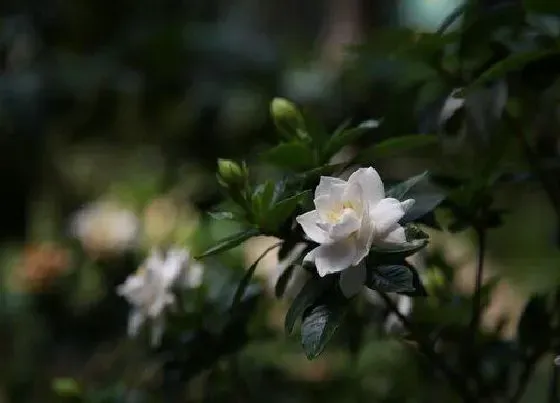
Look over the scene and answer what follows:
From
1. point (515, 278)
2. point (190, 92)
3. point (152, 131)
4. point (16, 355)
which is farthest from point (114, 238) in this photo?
point (515, 278)

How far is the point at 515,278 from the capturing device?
1253mm

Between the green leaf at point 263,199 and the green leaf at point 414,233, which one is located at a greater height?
the green leaf at point 414,233

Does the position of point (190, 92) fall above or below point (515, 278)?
above

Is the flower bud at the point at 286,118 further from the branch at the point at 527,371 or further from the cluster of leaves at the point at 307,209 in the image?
the branch at the point at 527,371

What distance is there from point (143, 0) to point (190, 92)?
1.48 feet

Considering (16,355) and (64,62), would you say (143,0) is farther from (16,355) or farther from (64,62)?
(16,355)

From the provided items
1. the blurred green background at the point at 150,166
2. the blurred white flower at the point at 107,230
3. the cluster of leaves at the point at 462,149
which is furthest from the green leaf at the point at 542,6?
the blurred white flower at the point at 107,230

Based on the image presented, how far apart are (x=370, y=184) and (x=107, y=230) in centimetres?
78

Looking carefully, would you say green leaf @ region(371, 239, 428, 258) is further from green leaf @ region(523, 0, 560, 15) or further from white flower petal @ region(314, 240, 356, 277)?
green leaf @ region(523, 0, 560, 15)

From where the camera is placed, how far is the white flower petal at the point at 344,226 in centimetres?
42

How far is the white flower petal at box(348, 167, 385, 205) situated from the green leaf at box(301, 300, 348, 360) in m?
0.06

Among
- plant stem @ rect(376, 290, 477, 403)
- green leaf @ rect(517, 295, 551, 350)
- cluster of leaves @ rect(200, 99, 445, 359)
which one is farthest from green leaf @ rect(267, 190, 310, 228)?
green leaf @ rect(517, 295, 551, 350)

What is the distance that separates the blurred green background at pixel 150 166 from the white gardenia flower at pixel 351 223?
0.59 feet

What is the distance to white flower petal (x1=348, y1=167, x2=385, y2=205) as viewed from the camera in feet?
1.45
